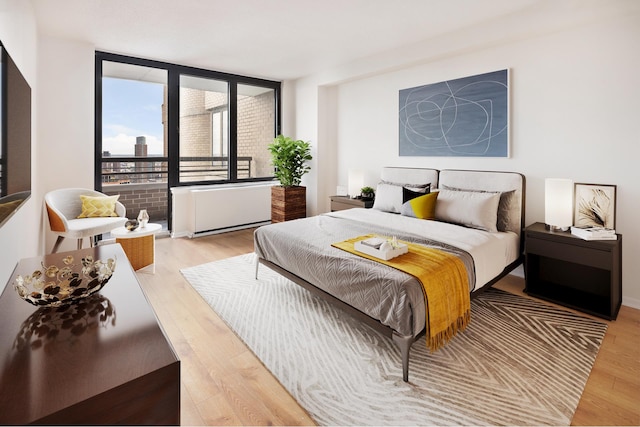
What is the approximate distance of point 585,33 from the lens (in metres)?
3.10

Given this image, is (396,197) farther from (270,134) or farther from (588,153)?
(270,134)

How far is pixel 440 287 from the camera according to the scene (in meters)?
2.19

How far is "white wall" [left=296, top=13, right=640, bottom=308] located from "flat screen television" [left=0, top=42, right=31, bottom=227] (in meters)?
3.87

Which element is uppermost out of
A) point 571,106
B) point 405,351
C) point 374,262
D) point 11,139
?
point 571,106

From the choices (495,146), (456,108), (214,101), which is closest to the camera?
(495,146)

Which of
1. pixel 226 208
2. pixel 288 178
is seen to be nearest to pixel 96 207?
pixel 226 208

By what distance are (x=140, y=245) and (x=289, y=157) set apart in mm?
2665

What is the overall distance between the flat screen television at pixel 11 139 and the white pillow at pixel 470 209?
3.40m

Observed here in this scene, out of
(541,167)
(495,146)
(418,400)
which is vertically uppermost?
(495,146)

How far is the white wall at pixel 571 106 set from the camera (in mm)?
2932

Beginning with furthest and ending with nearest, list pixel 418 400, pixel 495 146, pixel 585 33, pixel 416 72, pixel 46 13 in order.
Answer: pixel 416 72 < pixel 495 146 < pixel 46 13 < pixel 585 33 < pixel 418 400

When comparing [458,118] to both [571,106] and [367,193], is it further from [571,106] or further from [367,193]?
[367,193]

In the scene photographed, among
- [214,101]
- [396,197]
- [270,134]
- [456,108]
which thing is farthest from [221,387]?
[214,101]

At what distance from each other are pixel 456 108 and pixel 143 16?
348 cm
